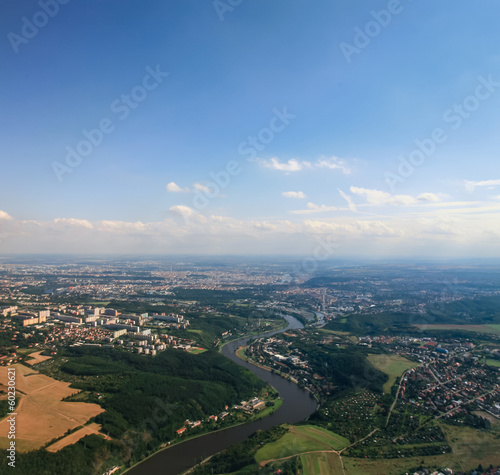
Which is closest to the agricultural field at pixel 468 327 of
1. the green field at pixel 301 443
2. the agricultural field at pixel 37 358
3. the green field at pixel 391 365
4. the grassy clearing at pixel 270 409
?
the green field at pixel 391 365

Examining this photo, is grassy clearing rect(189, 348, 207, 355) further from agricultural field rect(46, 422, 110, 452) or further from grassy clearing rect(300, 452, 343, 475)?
grassy clearing rect(300, 452, 343, 475)

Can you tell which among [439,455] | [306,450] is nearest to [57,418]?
[306,450]

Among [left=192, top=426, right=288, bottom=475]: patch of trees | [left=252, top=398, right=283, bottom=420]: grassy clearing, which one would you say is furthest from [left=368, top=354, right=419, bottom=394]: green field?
[left=192, top=426, right=288, bottom=475]: patch of trees

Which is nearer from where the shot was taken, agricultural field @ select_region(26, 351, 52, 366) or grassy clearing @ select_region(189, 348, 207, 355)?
agricultural field @ select_region(26, 351, 52, 366)

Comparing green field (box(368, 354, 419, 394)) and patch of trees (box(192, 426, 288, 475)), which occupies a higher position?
patch of trees (box(192, 426, 288, 475))

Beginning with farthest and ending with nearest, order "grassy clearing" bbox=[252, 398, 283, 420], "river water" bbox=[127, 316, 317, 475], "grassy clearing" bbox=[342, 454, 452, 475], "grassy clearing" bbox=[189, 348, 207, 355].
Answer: "grassy clearing" bbox=[189, 348, 207, 355] → "grassy clearing" bbox=[252, 398, 283, 420] → "river water" bbox=[127, 316, 317, 475] → "grassy clearing" bbox=[342, 454, 452, 475]

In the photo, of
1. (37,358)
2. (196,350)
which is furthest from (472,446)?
(37,358)

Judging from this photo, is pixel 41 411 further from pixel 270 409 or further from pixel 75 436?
pixel 270 409

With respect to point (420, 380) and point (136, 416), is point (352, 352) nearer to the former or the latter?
point (420, 380)
